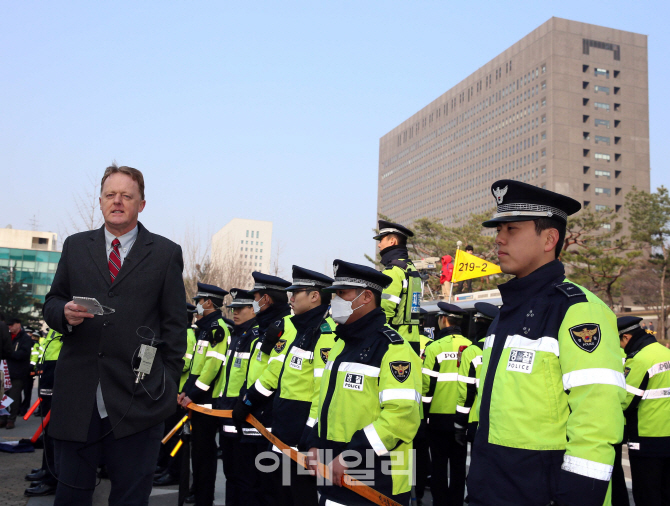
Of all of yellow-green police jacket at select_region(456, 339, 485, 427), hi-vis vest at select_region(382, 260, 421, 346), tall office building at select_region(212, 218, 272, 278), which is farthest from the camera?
tall office building at select_region(212, 218, 272, 278)

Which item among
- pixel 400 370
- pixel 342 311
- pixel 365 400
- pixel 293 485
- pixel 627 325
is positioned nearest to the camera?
pixel 400 370

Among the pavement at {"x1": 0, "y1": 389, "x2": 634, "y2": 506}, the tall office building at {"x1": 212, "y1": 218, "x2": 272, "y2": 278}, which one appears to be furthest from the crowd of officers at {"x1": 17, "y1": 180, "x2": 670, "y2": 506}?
the tall office building at {"x1": 212, "y1": 218, "x2": 272, "y2": 278}

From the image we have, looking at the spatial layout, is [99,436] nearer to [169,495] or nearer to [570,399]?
[570,399]

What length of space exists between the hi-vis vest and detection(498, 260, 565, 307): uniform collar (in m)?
3.52

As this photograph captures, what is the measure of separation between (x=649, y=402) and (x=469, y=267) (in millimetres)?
16147

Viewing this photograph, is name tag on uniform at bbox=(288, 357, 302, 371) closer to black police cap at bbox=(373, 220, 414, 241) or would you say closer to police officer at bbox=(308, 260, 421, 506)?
police officer at bbox=(308, 260, 421, 506)

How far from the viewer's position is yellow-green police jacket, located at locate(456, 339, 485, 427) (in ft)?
25.0

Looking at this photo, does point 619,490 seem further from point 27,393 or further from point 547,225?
point 27,393

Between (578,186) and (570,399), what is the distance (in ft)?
341

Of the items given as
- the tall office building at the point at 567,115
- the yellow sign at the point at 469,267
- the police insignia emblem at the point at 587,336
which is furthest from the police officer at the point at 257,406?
the tall office building at the point at 567,115

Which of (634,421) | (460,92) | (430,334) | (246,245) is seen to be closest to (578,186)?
(460,92)

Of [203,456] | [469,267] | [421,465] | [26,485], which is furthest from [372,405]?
[469,267]

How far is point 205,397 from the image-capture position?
7672 millimetres

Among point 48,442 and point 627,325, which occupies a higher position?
point 627,325
